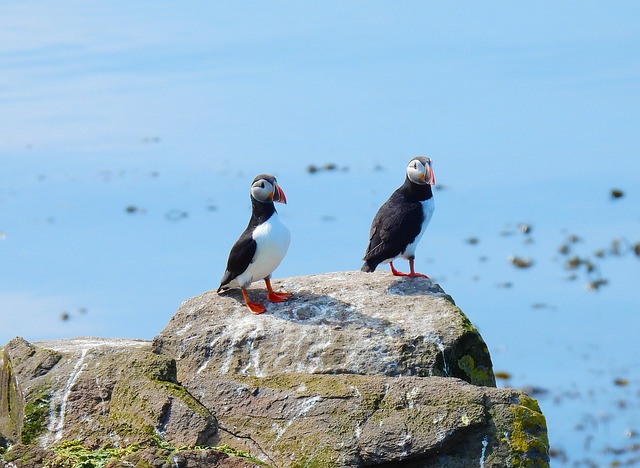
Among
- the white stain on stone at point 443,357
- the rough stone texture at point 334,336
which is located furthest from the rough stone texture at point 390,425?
the white stain on stone at point 443,357

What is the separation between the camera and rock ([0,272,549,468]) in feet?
30.4

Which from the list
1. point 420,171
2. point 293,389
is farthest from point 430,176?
point 293,389

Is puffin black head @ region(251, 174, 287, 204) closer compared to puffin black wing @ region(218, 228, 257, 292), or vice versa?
puffin black wing @ region(218, 228, 257, 292)

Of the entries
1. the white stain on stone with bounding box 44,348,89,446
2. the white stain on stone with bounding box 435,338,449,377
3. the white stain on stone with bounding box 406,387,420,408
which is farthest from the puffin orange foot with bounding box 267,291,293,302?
the white stain on stone with bounding box 406,387,420,408

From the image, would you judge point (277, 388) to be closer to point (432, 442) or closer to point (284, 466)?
point (284, 466)

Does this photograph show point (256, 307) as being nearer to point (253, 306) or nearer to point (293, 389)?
point (253, 306)

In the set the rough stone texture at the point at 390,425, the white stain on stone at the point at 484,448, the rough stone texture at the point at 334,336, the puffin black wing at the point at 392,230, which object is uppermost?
the puffin black wing at the point at 392,230

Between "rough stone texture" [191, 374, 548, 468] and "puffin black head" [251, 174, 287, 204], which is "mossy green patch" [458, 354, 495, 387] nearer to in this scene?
"rough stone texture" [191, 374, 548, 468]

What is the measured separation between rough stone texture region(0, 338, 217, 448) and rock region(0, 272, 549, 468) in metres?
0.01

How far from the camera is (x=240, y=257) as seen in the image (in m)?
11.4

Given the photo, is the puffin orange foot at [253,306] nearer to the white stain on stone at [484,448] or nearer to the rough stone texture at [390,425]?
the rough stone texture at [390,425]

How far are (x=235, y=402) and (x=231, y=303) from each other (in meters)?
1.88

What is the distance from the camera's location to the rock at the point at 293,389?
926 cm

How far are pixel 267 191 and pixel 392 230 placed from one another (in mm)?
1374
